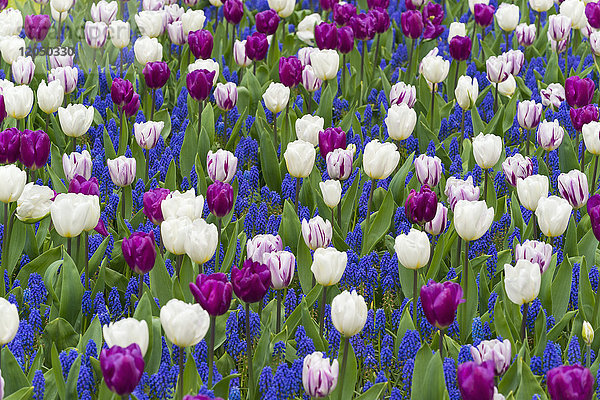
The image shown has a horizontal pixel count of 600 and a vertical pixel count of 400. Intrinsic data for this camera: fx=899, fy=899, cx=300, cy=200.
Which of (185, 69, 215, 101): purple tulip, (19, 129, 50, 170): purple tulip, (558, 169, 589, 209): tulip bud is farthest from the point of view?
(185, 69, 215, 101): purple tulip

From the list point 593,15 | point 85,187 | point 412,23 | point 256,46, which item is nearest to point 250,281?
point 85,187

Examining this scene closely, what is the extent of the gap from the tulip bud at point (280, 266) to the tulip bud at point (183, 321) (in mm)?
A: 513

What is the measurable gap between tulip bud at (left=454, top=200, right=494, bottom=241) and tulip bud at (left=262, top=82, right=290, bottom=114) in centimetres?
157

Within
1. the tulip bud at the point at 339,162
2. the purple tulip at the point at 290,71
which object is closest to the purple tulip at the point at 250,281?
the tulip bud at the point at 339,162

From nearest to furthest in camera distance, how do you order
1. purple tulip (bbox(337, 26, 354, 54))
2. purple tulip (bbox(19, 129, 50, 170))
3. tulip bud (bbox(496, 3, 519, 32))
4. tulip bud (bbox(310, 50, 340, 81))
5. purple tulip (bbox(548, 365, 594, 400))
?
purple tulip (bbox(548, 365, 594, 400))
purple tulip (bbox(19, 129, 50, 170))
tulip bud (bbox(310, 50, 340, 81))
purple tulip (bbox(337, 26, 354, 54))
tulip bud (bbox(496, 3, 519, 32))

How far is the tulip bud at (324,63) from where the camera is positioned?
15.0ft

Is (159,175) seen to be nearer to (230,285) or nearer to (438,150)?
(438,150)

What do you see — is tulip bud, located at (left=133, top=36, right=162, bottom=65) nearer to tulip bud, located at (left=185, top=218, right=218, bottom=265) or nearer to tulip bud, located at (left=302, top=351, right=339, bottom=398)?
tulip bud, located at (left=185, top=218, right=218, bottom=265)

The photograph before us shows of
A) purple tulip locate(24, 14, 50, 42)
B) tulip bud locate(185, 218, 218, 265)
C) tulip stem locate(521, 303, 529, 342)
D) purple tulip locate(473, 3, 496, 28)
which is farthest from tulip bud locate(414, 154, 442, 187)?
purple tulip locate(24, 14, 50, 42)

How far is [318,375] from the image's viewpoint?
7.57 feet

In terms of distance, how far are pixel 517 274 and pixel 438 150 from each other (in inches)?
74.0

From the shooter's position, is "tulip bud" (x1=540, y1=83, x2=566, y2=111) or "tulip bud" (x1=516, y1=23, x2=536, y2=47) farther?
"tulip bud" (x1=516, y1=23, x2=536, y2=47)

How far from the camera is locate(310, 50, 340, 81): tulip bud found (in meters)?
4.57

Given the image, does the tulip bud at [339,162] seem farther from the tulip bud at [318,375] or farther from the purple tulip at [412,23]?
the purple tulip at [412,23]
